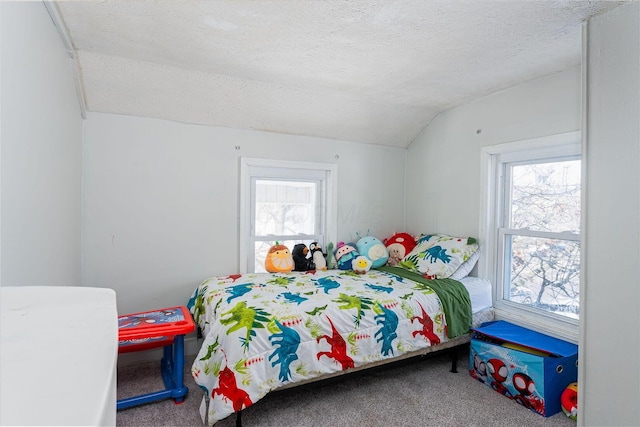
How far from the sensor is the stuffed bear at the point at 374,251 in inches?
127

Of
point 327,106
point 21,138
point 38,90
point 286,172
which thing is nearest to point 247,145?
point 286,172

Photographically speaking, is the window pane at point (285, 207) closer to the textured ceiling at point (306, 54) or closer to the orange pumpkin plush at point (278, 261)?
the orange pumpkin plush at point (278, 261)

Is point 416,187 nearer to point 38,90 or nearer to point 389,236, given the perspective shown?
point 389,236

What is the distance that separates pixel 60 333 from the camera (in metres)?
0.46

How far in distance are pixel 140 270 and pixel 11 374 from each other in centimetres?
252

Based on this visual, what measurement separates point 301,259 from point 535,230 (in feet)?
6.50

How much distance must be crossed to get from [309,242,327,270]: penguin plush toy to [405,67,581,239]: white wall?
1153 mm

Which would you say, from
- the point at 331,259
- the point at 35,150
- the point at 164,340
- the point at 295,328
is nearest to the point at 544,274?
the point at 331,259

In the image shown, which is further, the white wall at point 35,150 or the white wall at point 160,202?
the white wall at point 160,202

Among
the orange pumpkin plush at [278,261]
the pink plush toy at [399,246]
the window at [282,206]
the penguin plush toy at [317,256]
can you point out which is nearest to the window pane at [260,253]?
the window at [282,206]

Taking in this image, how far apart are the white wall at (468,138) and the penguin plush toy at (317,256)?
3.78 ft

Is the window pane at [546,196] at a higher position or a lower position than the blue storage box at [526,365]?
higher

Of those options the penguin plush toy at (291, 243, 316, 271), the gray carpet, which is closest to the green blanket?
the gray carpet

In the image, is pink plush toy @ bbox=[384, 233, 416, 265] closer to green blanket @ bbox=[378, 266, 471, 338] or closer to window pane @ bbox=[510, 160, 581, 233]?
green blanket @ bbox=[378, 266, 471, 338]
